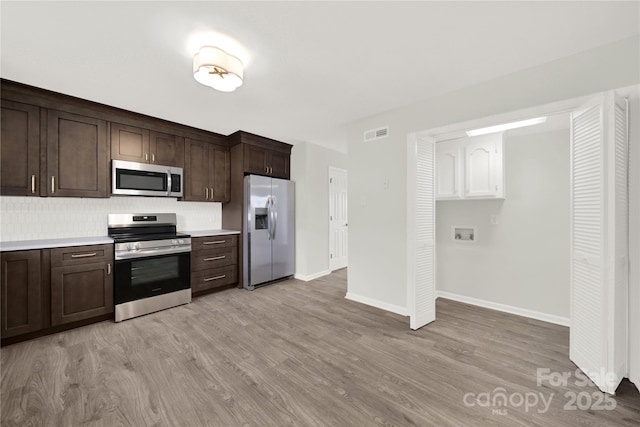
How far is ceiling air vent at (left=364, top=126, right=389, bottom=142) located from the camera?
3.18 m

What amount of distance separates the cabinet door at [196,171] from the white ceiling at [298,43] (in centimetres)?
103

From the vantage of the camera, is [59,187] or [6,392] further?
[59,187]

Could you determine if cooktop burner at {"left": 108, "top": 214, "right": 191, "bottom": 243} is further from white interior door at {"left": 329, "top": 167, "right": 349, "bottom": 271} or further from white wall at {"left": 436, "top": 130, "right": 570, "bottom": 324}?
white wall at {"left": 436, "top": 130, "right": 570, "bottom": 324}

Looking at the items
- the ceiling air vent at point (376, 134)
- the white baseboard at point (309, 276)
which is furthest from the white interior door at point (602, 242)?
the white baseboard at point (309, 276)

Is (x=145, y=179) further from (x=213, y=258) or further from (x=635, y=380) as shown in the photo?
(x=635, y=380)

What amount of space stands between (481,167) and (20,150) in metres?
5.16

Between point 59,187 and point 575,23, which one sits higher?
point 575,23

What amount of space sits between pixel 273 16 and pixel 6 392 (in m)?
3.17

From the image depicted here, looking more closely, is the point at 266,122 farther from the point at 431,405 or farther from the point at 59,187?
the point at 431,405

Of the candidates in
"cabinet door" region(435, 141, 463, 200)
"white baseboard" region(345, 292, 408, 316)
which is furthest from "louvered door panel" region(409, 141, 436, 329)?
"cabinet door" region(435, 141, 463, 200)

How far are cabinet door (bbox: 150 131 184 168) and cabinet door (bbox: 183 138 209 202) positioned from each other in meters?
0.08

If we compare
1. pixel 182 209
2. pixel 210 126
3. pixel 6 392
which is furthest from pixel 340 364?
pixel 210 126

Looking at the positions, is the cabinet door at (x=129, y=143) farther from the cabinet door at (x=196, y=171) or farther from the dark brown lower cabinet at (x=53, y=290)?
the dark brown lower cabinet at (x=53, y=290)

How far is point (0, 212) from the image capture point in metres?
2.61
